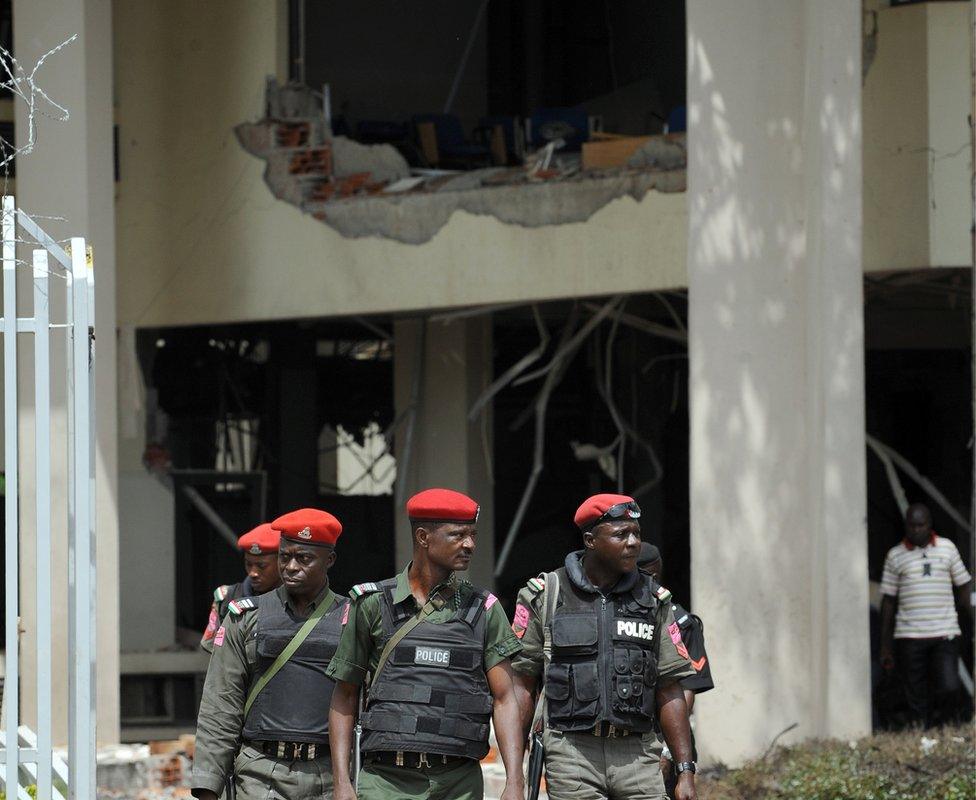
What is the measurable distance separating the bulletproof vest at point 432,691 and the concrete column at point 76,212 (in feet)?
20.7

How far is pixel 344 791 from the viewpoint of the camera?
514 cm

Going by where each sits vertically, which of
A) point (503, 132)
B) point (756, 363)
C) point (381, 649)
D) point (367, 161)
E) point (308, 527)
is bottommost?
point (381, 649)

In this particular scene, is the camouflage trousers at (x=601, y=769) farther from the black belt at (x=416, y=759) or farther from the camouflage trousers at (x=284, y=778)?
the camouflage trousers at (x=284, y=778)

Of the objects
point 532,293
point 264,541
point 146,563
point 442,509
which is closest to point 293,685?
point 442,509

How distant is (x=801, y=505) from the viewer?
10125mm

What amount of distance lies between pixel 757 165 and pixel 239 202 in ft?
14.0

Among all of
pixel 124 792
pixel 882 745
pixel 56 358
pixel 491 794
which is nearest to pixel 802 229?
pixel 882 745

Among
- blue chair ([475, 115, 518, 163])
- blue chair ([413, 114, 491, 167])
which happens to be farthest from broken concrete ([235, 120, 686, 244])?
blue chair ([475, 115, 518, 163])

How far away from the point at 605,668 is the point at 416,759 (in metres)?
0.80

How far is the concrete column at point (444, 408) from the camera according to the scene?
14.0 meters

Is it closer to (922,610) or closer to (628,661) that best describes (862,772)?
(922,610)

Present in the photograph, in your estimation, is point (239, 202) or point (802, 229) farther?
point (239, 202)

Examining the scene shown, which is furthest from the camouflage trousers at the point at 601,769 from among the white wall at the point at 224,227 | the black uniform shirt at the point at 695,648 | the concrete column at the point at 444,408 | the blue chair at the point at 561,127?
the concrete column at the point at 444,408

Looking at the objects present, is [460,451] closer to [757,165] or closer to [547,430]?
[547,430]
